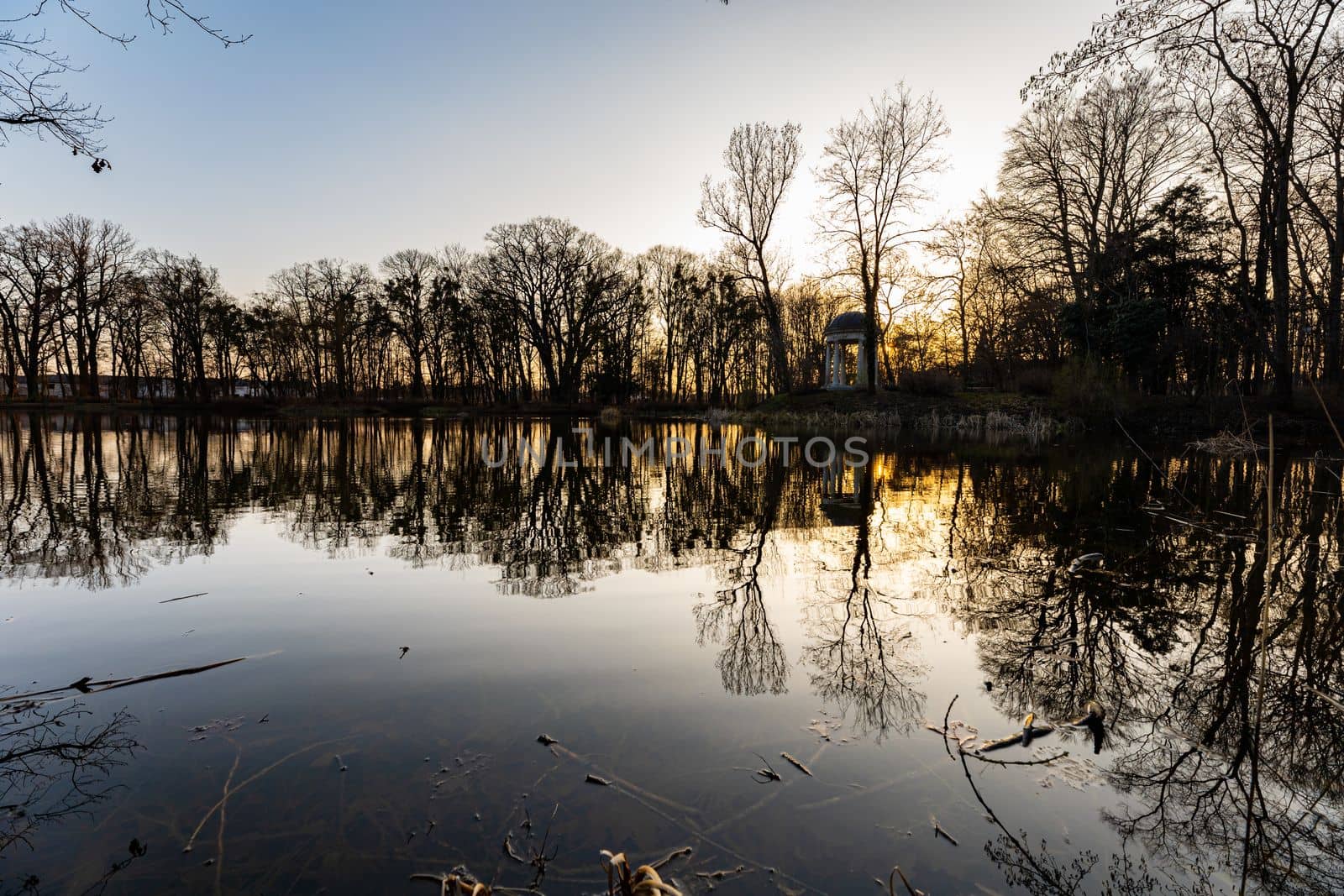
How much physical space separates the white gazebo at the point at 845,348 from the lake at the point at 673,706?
26.1 meters

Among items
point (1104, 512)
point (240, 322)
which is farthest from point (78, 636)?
point (240, 322)

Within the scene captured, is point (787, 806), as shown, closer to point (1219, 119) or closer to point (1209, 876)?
point (1209, 876)

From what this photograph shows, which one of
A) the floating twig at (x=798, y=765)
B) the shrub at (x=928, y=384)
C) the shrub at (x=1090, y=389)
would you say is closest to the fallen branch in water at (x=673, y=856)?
the floating twig at (x=798, y=765)

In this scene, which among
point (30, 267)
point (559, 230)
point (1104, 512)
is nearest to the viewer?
point (1104, 512)

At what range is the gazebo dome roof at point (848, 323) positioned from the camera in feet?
114

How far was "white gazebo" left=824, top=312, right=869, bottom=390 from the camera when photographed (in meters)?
33.8

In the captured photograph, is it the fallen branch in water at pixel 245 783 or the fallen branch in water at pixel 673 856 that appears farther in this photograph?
the fallen branch in water at pixel 245 783

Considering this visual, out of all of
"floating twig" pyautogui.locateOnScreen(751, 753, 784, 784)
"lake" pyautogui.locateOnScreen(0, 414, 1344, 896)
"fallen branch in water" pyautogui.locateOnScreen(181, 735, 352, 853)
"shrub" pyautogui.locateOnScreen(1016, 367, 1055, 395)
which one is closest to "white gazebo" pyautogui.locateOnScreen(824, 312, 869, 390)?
"shrub" pyautogui.locateOnScreen(1016, 367, 1055, 395)

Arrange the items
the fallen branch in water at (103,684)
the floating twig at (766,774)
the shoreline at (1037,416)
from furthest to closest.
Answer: the shoreline at (1037,416) < the fallen branch in water at (103,684) < the floating twig at (766,774)

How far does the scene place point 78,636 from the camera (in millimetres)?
4344

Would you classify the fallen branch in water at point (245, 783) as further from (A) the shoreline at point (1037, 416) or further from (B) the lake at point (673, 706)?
(A) the shoreline at point (1037, 416)

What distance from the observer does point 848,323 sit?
3506 cm

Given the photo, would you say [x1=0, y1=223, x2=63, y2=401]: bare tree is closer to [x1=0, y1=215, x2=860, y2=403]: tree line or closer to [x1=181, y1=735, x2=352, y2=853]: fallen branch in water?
[x1=0, y1=215, x2=860, y2=403]: tree line

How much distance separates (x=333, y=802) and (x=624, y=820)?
116 cm
